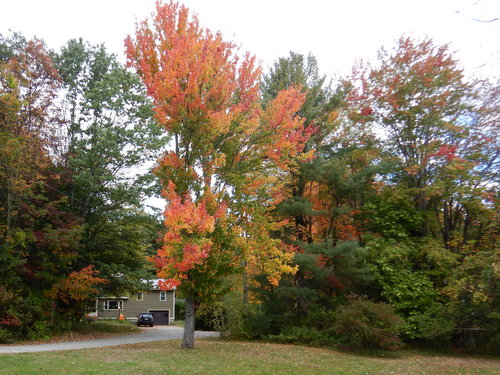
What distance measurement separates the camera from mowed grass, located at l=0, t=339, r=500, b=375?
350 inches

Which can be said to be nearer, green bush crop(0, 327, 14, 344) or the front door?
green bush crop(0, 327, 14, 344)

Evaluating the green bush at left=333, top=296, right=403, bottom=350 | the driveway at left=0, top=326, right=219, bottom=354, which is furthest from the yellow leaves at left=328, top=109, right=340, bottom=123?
the driveway at left=0, top=326, right=219, bottom=354

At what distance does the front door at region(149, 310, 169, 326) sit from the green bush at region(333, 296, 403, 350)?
3154 cm

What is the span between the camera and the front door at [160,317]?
1644 inches

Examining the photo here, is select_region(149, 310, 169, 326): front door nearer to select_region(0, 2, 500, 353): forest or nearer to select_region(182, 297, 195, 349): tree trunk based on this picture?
select_region(0, 2, 500, 353): forest

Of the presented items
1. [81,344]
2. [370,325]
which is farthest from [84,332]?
[370,325]

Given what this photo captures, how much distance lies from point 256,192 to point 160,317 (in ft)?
109

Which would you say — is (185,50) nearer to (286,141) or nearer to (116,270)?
(286,141)

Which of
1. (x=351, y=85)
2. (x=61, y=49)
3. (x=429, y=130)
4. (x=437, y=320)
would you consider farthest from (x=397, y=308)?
(x=61, y=49)

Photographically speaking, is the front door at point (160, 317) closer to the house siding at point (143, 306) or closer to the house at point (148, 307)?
the house at point (148, 307)

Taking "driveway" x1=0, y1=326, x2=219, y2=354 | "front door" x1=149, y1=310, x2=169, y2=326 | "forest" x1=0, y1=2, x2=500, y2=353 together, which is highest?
"forest" x1=0, y1=2, x2=500, y2=353

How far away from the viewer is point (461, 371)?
1066 centimetres

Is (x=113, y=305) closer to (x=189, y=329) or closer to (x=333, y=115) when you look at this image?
(x=189, y=329)

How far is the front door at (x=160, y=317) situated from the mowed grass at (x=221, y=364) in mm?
31709
